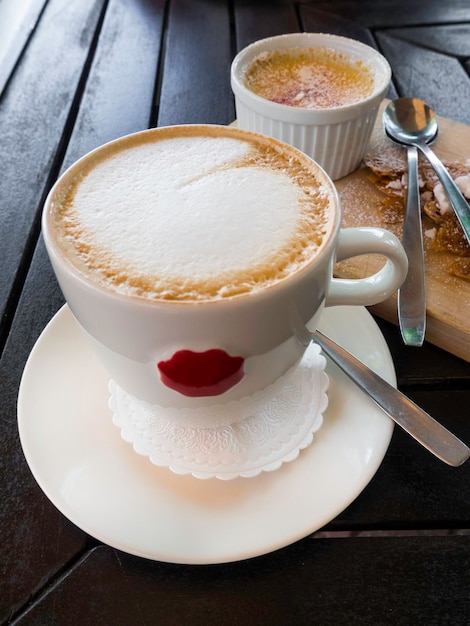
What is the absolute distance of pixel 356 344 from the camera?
0.59 meters

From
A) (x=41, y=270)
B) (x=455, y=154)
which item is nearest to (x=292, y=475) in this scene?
(x=41, y=270)

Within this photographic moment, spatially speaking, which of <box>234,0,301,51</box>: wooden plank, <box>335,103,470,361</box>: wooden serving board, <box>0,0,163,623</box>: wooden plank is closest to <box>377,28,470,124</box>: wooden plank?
<box>335,103,470,361</box>: wooden serving board

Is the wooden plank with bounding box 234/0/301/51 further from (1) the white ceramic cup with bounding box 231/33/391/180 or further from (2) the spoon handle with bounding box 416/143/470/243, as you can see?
(2) the spoon handle with bounding box 416/143/470/243

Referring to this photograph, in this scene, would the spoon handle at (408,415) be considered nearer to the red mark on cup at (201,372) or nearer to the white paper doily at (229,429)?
the white paper doily at (229,429)

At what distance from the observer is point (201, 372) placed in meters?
0.41

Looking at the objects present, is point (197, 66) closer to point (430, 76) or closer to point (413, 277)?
point (430, 76)

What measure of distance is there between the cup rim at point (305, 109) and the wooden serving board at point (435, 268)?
114 millimetres

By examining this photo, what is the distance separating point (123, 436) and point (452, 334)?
382mm

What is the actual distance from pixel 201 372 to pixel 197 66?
0.97 metres

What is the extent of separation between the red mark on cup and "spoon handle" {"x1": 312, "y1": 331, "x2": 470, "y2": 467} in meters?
0.16

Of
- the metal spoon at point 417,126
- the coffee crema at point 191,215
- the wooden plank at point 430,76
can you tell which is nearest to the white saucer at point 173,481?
the coffee crema at point 191,215

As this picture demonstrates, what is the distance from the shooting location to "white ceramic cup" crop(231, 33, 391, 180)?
81cm

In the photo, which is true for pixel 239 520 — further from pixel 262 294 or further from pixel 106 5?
pixel 106 5

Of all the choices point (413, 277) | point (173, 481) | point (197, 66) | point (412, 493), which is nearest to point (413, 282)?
point (413, 277)
